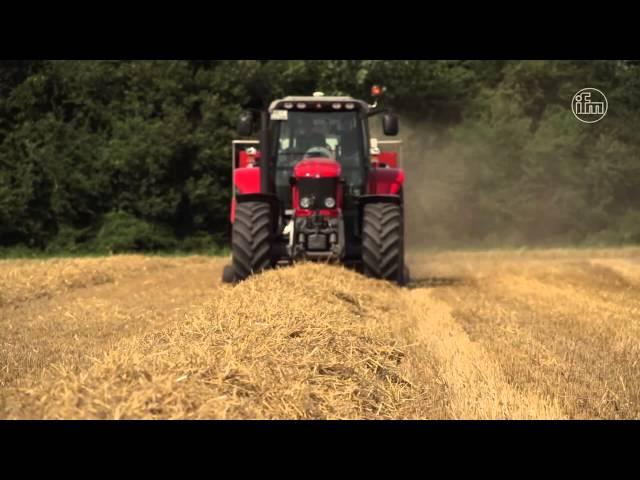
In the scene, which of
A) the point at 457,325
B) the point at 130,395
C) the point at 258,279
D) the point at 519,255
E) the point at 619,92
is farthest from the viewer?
the point at 619,92

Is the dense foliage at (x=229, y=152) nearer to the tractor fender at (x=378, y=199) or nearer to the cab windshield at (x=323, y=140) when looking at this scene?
the cab windshield at (x=323, y=140)

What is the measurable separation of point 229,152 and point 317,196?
522 inches

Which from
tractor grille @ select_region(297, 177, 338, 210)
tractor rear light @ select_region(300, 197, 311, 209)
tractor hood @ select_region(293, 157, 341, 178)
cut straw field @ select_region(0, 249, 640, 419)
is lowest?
cut straw field @ select_region(0, 249, 640, 419)

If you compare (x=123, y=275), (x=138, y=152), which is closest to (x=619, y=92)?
(x=138, y=152)

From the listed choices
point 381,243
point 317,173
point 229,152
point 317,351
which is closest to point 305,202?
point 317,173

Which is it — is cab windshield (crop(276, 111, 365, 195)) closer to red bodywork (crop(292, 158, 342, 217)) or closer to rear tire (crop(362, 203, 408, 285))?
red bodywork (crop(292, 158, 342, 217))

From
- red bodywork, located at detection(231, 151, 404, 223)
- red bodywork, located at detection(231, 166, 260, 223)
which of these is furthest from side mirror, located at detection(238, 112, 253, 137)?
red bodywork, located at detection(231, 166, 260, 223)

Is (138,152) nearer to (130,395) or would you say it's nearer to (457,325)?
(457,325)

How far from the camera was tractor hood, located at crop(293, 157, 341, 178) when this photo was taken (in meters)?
11.3

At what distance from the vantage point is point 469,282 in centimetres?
1427

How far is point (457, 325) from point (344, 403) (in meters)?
3.94

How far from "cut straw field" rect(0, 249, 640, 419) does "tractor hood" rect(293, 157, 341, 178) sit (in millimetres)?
1233

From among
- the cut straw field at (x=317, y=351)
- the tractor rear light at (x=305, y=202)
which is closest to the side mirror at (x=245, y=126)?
the tractor rear light at (x=305, y=202)

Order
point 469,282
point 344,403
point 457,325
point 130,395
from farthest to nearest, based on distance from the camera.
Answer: point 469,282 → point 457,325 → point 344,403 → point 130,395
